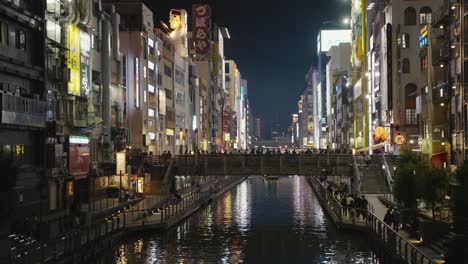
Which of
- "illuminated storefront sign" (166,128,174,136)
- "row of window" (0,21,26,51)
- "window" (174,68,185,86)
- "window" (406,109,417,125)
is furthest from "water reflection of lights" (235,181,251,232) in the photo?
"window" (174,68,185,86)

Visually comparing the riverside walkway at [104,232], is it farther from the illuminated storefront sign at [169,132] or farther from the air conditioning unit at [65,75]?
the illuminated storefront sign at [169,132]

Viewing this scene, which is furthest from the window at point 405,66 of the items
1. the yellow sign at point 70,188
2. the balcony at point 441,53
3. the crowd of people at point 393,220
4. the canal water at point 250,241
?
the yellow sign at point 70,188

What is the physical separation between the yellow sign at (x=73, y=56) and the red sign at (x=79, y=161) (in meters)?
4.69

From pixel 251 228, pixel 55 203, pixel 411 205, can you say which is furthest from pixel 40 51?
pixel 411 205

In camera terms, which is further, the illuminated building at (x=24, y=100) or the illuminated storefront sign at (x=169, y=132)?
the illuminated storefront sign at (x=169, y=132)

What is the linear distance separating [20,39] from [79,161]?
548 inches

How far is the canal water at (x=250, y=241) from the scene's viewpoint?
39781 mm

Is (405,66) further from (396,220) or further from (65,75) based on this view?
(65,75)

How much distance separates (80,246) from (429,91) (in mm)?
41661

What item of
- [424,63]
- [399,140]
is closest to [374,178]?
[424,63]

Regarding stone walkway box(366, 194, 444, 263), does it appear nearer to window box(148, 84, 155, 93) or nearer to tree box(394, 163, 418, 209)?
tree box(394, 163, 418, 209)

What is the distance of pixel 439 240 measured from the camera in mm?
33500

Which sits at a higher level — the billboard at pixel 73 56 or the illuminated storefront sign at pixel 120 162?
the billboard at pixel 73 56

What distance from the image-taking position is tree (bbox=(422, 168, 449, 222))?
4044 cm
